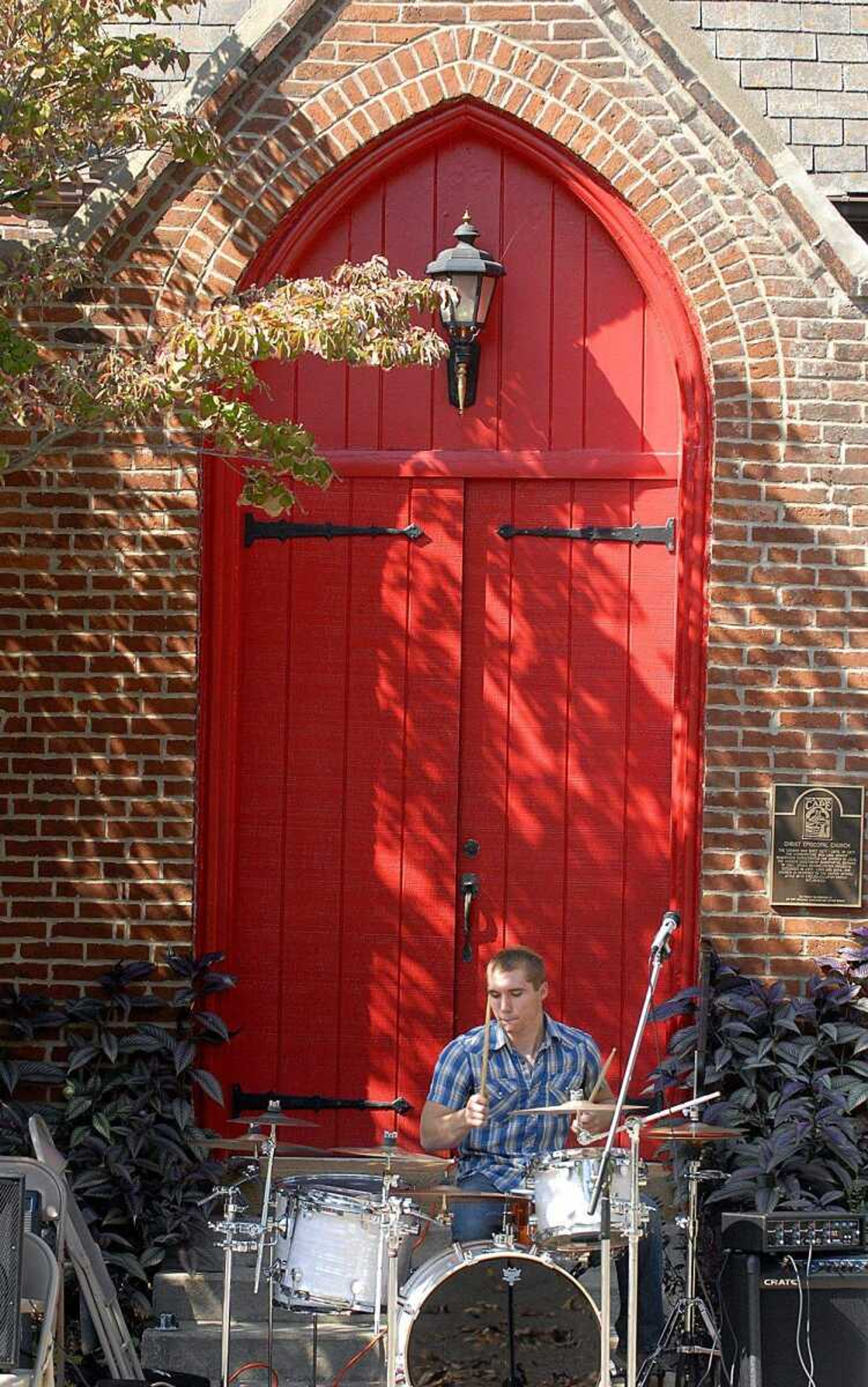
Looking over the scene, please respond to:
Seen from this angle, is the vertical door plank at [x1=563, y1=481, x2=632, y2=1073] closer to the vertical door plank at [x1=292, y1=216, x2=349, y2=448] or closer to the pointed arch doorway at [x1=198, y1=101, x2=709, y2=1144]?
the pointed arch doorway at [x1=198, y1=101, x2=709, y2=1144]

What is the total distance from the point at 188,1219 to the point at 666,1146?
176cm

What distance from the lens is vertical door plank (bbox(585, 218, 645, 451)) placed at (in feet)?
23.9

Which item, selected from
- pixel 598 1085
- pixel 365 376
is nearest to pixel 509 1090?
pixel 598 1085

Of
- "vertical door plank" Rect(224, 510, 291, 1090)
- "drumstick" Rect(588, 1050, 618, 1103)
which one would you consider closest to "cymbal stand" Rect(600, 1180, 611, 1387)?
"drumstick" Rect(588, 1050, 618, 1103)

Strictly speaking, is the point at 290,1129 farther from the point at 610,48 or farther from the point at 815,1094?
the point at 610,48

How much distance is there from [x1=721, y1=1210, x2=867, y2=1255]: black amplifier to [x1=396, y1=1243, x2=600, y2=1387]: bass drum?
697mm

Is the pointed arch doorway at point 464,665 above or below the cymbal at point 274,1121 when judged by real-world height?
above

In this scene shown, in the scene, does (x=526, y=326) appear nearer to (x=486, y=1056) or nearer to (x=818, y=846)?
(x=818, y=846)

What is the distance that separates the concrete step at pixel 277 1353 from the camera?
6.27 m

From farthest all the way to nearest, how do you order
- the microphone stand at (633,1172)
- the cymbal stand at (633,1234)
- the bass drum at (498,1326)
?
the bass drum at (498,1326)
the cymbal stand at (633,1234)
the microphone stand at (633,1172)

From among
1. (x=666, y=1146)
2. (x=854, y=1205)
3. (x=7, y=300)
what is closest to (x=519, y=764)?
(x=666, y=1146)

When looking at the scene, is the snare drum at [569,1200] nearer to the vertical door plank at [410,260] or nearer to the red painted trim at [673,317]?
the red painted trim at [673,317]

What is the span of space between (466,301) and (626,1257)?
3.47 metres


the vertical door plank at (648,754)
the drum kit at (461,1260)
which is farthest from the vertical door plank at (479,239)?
the drum kit at (461,1260)
